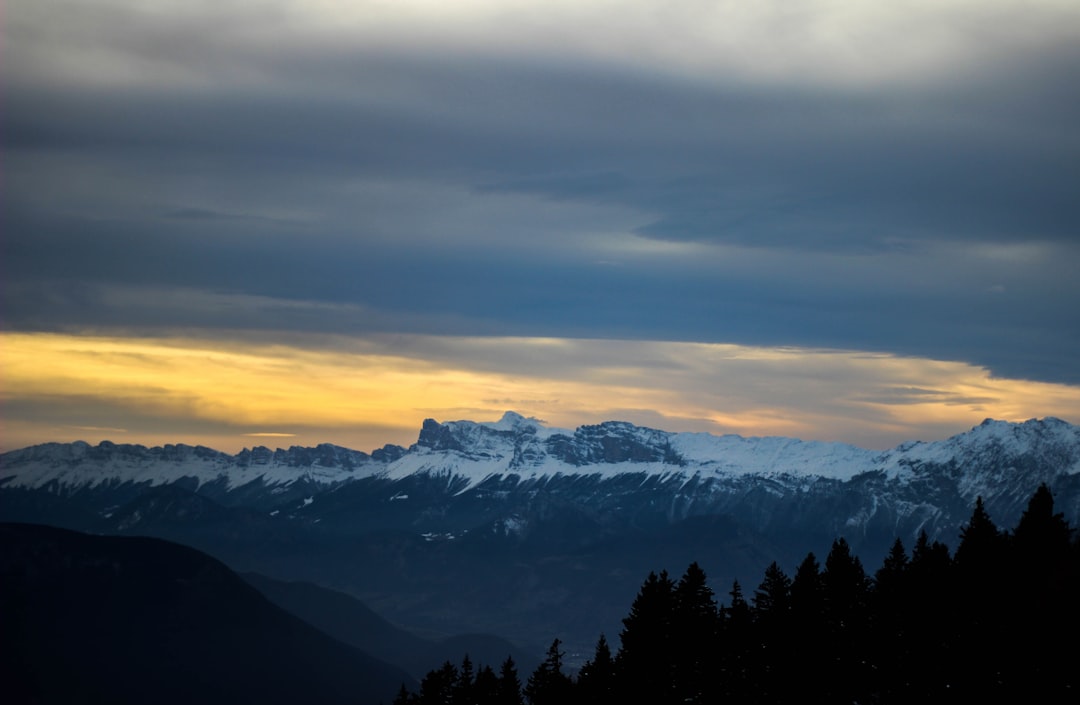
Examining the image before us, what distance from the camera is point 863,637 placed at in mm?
113500

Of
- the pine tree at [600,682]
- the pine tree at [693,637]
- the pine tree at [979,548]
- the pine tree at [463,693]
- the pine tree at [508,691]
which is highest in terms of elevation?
the pine tree at [979,548]

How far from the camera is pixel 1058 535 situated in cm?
11144

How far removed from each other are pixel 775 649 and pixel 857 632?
668cm

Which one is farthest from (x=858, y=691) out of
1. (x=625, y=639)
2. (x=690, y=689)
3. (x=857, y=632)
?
(x=625, y=639)

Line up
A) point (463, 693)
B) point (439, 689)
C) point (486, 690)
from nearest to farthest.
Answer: point (486, 690)
point (439, 689)
point (463, 693)

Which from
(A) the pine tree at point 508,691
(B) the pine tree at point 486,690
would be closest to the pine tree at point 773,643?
(A) the pine tree at point 508,691

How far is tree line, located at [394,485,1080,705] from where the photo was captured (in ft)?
321

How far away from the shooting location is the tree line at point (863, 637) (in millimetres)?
97938

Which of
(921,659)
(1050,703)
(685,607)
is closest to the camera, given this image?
(1050,703)

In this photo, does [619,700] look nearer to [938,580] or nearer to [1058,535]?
[938,580]

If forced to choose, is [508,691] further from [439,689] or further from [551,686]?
[439,689]

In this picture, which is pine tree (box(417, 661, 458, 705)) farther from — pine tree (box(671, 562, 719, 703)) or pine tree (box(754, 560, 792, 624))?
pine tree (box(754, 560, 792, 624))

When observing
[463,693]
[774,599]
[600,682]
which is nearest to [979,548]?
[774,599]

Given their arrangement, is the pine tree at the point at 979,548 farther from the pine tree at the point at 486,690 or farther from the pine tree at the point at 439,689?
the pine tree at the point at 439,689
